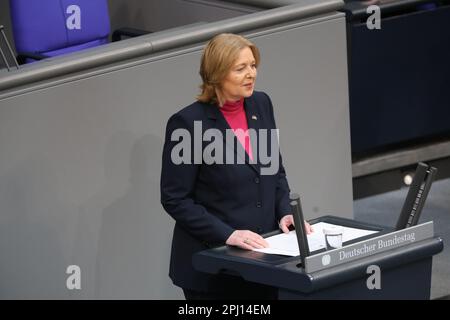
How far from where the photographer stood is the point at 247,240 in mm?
3939

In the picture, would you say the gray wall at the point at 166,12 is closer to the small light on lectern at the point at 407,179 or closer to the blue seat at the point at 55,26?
the blue seat at the point at 55,26

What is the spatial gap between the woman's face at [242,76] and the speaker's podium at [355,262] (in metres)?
0.50

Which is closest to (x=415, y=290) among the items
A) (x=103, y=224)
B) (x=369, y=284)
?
(x=369, y=284)

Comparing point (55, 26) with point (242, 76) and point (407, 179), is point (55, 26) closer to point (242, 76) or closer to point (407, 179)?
point (407, 179)

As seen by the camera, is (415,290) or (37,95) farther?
(37,95)

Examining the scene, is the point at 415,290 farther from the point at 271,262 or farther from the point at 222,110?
the point at 222,110

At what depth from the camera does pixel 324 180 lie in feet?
18.4

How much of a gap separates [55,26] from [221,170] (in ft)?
7.29

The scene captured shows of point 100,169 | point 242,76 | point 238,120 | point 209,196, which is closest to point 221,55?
point 242,76

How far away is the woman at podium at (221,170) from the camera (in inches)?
157

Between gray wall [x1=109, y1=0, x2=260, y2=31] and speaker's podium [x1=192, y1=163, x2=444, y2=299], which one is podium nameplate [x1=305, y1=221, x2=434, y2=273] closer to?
speaker's podium [x1=192, y1=163, x2=444, y2=299]
